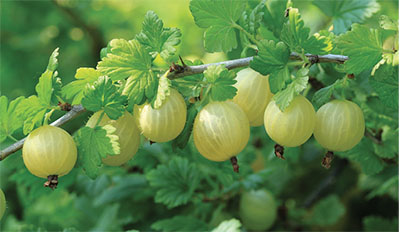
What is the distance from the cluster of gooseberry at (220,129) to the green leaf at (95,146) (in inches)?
0.6

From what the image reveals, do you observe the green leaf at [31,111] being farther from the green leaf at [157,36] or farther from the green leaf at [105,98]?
the green leaf at [157,36]

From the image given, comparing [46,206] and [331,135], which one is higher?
[331,135]

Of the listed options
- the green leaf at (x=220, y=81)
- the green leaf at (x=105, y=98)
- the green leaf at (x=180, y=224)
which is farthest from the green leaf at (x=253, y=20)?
the green leaf at (x=180, y=224)

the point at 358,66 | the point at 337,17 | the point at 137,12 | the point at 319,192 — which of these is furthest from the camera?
Result: the point at 137,12

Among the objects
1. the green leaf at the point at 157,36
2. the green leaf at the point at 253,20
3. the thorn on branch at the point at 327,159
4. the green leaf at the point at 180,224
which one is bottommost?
the green leaf at the point at 180,224

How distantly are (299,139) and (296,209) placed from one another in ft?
2.43

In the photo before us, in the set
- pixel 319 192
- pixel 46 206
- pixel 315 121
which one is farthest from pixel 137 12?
pixel 315 121

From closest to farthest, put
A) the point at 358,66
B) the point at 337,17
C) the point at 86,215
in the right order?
the point at 358,66 → the point at 337,17 → the point at 86,215

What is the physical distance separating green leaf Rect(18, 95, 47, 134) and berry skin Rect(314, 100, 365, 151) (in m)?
0.40

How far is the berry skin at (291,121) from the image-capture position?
0.64 metres

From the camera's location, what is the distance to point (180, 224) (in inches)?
39.4

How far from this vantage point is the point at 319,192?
1.42m

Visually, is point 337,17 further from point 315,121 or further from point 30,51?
point 30,51

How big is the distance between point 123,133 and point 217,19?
0.75 ft
